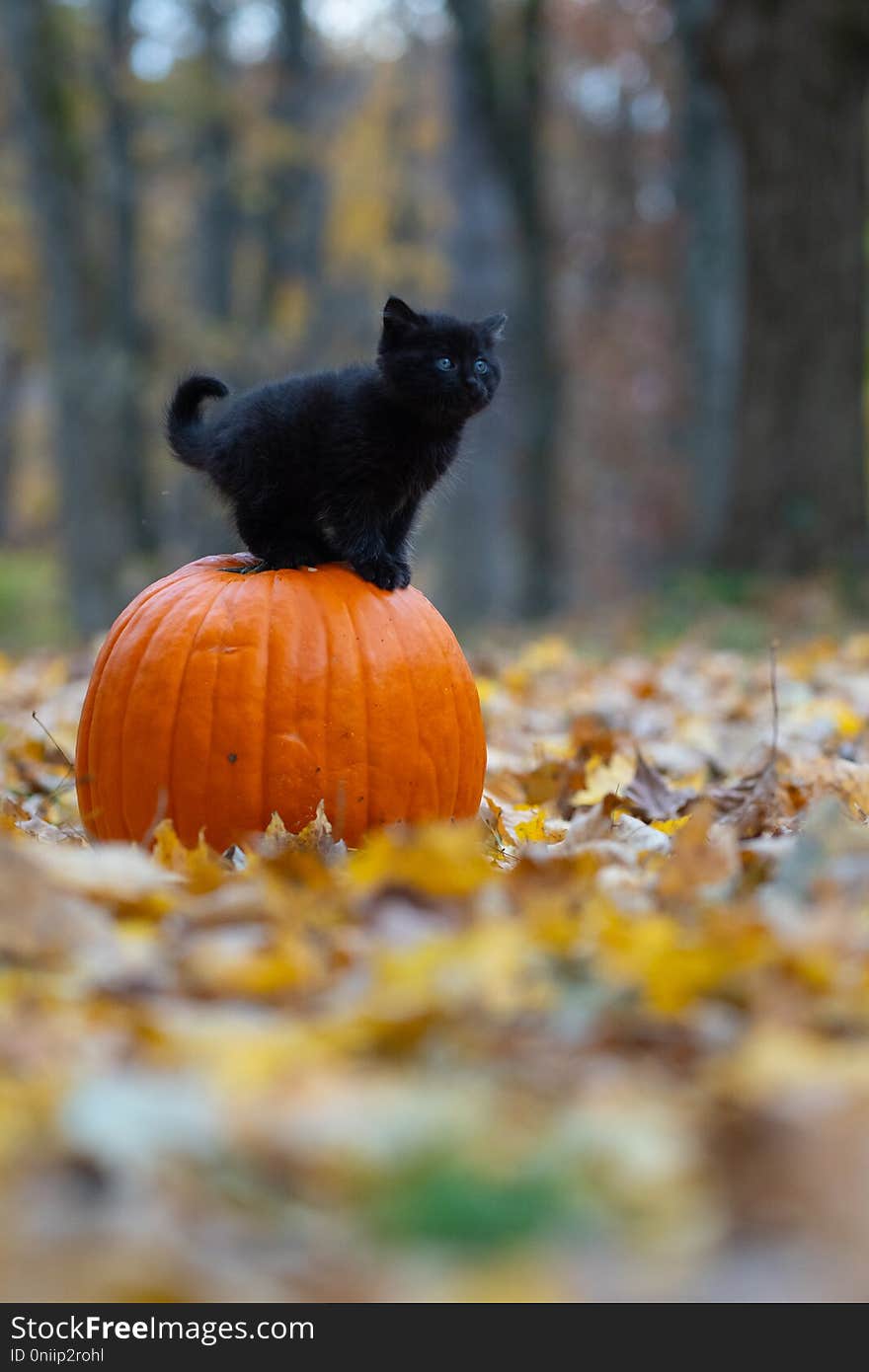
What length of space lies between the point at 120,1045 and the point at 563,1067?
18.0 inches

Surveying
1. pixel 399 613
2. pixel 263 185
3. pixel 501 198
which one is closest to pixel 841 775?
pixel 399 613

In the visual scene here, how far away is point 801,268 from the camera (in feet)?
30.9

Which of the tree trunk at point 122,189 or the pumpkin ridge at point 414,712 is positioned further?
the tree trunk at point 122,189

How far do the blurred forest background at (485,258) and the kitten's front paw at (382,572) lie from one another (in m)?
0.75

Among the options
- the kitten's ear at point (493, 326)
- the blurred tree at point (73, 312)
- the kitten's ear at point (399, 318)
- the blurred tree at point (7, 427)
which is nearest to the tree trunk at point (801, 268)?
the blurred tree at point (73, 312)

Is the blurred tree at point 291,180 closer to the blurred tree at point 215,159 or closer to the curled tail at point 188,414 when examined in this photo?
the blurred tree at point 215,159

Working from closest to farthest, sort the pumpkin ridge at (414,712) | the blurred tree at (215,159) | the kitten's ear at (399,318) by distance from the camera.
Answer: the pumpkin ridge at (414,712) < the kitten's ear at (399,318) < the blurred tree at (215,159)

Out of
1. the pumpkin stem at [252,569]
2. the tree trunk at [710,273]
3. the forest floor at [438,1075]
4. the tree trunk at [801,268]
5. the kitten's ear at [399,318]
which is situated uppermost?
the tree trunk at [710,273]

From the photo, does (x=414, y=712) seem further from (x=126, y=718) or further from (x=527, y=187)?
(x=527, y=187)

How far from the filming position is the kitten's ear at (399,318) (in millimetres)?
3209

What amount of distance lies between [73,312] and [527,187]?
4.26 m

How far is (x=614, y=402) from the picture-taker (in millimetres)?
26797

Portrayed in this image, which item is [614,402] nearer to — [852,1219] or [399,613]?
[399,613]

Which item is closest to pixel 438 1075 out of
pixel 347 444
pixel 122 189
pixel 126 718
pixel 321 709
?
pixel 321 709
